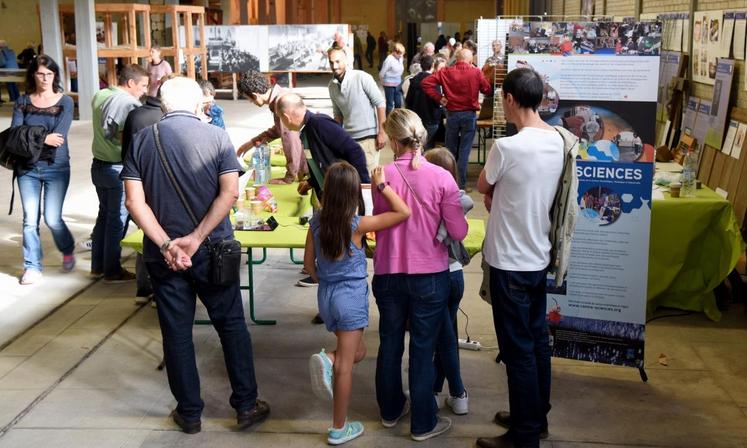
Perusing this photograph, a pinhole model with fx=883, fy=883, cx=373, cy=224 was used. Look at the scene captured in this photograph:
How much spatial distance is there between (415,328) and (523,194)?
0.74 metres

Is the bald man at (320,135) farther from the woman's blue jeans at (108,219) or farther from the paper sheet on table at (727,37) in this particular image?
the paper sheet on table at (727,37)

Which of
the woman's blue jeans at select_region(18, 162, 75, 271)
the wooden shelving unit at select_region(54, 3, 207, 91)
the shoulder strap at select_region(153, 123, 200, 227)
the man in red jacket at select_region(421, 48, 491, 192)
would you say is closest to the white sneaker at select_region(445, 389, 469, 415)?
the shoulder strap at select_region(153, 123, 200, 227)

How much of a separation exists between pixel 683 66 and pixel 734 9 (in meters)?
1.58

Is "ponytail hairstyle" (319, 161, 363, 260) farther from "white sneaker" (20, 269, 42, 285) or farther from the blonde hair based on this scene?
"white sneaker" (20, 269, 42, 285)

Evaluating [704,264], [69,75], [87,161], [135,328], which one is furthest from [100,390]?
[69,75]

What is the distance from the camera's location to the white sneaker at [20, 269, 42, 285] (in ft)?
21.3

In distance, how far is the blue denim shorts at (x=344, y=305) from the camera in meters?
3.73

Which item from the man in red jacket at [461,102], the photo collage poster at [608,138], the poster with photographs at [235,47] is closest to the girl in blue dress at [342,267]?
the photo collage poster at [608,138]

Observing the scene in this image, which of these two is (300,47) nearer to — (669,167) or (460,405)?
(669,167)

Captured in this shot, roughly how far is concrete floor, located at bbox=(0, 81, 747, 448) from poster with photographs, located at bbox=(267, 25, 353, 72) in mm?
16031

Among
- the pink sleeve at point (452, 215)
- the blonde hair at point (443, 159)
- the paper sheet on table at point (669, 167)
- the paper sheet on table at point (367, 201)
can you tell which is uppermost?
the blonde hair at point (443, 159)

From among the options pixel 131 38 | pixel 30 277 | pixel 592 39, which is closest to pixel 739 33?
pixel 592 39

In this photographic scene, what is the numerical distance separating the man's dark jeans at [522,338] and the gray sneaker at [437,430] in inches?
13.9

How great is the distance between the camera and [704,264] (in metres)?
5.70
